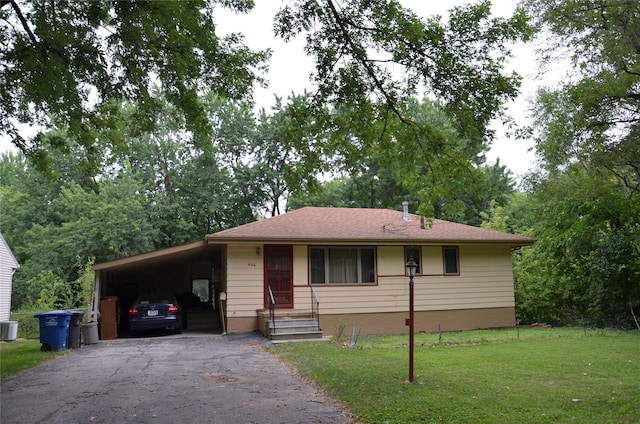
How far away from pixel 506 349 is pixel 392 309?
550cm

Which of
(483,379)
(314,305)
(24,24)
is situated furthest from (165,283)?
(483,379)

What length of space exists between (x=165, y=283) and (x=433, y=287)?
1393 centimetres

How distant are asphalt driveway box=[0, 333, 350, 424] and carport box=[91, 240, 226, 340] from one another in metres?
3.68

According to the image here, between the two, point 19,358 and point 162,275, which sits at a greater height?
point 162,275

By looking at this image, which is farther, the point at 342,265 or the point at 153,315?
the point at 342,265

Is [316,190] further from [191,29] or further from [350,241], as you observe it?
[350,241]

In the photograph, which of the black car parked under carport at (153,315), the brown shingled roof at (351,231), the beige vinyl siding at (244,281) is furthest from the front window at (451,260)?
the black car parked under carport at (153,315)

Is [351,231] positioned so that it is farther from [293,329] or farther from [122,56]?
[122,56]

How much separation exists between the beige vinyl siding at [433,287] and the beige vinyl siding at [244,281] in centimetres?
186

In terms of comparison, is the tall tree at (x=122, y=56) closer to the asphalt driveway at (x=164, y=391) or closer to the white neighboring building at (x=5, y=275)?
the asphalt driveway at (x=164, y=391)

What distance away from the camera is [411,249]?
16.8 m

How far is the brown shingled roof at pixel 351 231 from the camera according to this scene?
49.2 feet

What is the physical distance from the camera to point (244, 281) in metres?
15.0

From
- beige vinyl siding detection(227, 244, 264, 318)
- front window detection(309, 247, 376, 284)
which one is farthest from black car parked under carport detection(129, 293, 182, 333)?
front window detection(309, 247, 376, 284)
